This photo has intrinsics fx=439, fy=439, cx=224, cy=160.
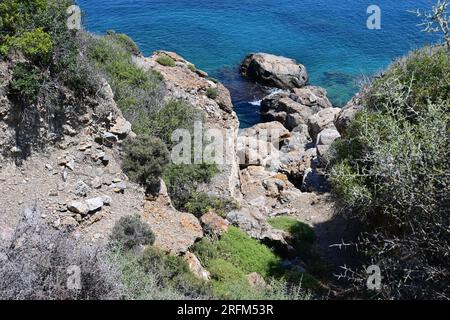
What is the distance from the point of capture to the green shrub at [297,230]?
16453 millimetres

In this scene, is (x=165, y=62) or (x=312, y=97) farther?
(x=312, y=97)

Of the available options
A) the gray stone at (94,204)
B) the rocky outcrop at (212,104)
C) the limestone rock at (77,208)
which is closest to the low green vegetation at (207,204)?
the rocky outcrop at (212,104)

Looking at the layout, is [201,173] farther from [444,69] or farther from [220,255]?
[444,69]

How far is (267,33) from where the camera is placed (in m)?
44.5

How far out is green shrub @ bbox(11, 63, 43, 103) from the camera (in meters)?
11.6

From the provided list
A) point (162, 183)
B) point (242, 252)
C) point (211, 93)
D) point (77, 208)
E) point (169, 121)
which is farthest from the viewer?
point (211, 93)

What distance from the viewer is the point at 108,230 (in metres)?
11.2

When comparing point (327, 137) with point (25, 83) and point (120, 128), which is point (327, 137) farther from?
point (25, 83)

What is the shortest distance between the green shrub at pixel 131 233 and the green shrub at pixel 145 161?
7.04ft

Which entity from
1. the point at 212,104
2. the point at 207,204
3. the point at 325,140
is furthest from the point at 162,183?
the point at 325,140

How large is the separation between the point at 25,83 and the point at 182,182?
616 cm

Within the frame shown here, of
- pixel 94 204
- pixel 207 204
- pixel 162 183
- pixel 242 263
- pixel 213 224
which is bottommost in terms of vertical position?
pixel 242 263

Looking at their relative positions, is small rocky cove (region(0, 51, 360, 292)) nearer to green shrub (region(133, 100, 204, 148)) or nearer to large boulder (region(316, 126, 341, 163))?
large boulder (region(316, 126, 341, 163))
